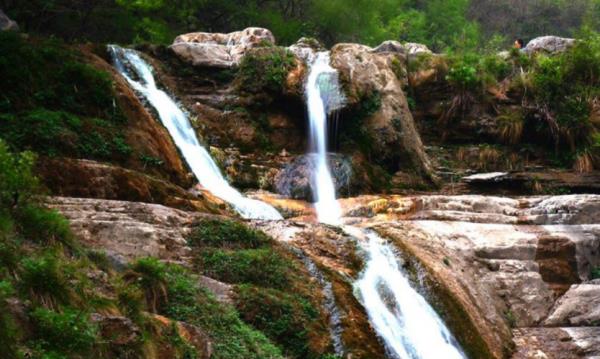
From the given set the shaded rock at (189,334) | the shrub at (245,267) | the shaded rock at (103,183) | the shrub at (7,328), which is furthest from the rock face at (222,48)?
the shrub at (7,328)

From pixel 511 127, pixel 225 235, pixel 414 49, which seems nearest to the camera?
pixel 225 235

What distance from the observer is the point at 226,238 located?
10.2 meters

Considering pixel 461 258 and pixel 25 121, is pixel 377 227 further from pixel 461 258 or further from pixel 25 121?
pixel 25 121

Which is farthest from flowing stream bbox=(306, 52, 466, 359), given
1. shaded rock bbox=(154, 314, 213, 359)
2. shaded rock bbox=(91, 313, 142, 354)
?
shaded rock bbox=(91, 313, 142, 354)

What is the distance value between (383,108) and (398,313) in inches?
420

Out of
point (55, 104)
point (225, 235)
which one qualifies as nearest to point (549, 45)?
point (55, 104)

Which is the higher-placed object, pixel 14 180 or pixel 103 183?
pixel 14 180

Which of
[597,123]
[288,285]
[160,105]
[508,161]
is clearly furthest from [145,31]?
[288,285]

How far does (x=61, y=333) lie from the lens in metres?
5.57

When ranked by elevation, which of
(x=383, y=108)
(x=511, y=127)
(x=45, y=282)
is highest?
(x=383, y=108)

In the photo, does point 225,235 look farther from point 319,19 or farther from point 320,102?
point 319,19

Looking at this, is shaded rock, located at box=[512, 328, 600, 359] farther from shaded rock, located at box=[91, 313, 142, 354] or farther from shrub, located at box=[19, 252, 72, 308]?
shrub, located at box=[19, 252, 72, 308]

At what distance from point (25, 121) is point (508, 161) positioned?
1476 centimetres

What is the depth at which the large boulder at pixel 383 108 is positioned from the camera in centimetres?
1992
